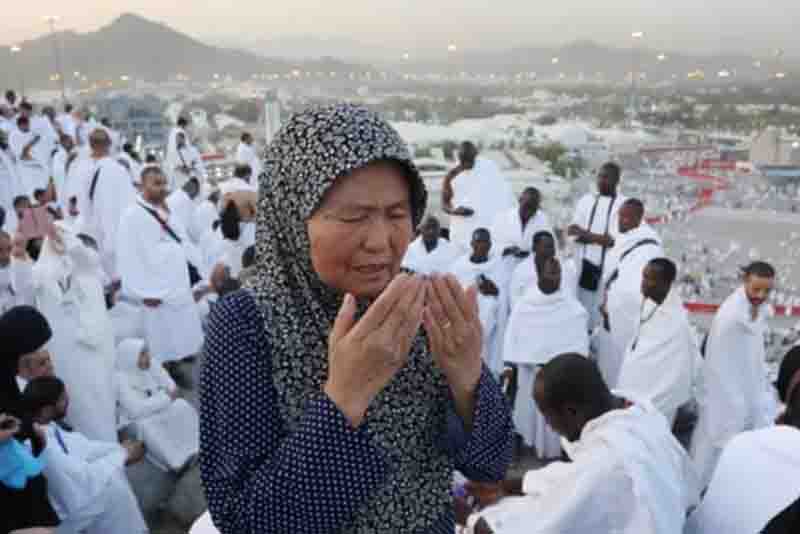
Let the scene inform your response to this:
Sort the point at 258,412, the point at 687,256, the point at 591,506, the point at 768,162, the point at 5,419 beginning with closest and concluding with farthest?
the point at 258,412
the point at 591,506
the point at 5,419
the point at 687,256
the point at 768,162

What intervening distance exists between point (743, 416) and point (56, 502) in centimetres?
360

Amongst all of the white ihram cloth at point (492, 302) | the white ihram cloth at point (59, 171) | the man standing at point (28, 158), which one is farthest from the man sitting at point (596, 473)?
the white ihram cloth at point (59, 171)

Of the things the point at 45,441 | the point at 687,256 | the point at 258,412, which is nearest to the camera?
the point at 258,412

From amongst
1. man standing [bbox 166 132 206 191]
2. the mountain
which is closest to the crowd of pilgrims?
man standing [bbox 166 132 206 191]

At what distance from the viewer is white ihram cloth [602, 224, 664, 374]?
462 cm

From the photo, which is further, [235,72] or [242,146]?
[235,72]

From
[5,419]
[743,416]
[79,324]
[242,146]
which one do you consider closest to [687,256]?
[743,416]

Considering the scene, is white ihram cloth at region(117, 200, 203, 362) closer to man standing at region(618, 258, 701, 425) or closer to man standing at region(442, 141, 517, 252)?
man standing at region(442, 141, 517, 252)

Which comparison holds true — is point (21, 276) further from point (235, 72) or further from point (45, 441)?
point (235, 72)

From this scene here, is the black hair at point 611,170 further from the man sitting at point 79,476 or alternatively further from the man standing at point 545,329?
the man sitting at point 79,476

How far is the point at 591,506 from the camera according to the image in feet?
6.93

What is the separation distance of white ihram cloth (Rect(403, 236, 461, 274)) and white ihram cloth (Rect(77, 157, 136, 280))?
3.10m

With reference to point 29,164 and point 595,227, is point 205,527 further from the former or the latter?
point 29,164

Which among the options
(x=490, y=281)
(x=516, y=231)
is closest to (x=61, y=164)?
(x=516, y=231)
